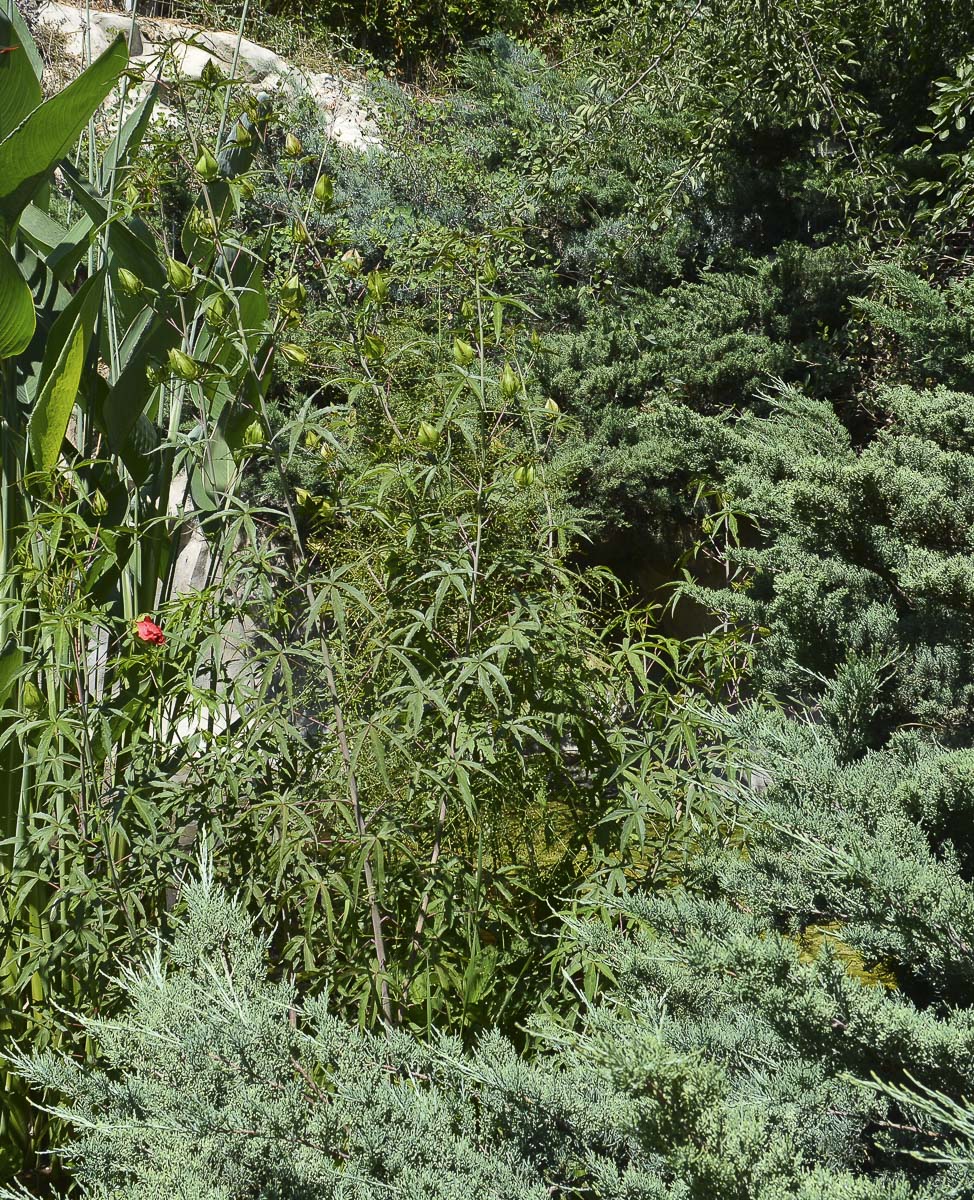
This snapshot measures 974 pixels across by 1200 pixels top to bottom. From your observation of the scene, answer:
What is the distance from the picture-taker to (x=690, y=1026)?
1.15m

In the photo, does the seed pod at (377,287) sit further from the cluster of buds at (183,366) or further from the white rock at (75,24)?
the white rock at (75,24)

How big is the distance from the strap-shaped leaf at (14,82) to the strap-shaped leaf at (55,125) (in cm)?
18

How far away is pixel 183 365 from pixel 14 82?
101 cm

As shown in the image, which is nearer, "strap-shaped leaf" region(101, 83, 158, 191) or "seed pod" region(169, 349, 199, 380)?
"seed pod" region(169, 349, 199, 380)

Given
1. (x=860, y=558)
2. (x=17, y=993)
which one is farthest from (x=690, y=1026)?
(x=17, y=993)

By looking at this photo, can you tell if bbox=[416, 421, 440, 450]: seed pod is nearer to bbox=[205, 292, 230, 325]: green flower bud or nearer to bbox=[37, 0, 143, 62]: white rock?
bbox=[205, 292, 230, 325]: green flower bud

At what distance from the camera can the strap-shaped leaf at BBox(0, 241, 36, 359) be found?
193 cm

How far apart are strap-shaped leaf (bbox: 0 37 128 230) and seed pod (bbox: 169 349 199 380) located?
68 centimetres

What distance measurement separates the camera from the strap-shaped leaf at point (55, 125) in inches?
73.2

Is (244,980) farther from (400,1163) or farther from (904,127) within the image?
(904,127)

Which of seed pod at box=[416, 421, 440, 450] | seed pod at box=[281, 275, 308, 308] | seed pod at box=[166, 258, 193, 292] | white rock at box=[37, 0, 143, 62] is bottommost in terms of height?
seed pod at box=[416, 421, 440, 450]

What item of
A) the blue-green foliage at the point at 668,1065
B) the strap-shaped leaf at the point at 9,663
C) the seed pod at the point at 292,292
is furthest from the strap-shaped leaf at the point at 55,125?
the blue-green foliage at the point at 668,1065

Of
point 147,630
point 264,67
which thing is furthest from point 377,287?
point 264,67

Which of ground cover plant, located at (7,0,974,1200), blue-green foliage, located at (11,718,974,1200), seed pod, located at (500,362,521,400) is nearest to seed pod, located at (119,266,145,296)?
ground cover plant, located at (7,0,974,1200)
